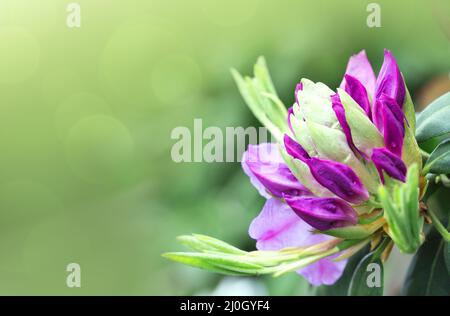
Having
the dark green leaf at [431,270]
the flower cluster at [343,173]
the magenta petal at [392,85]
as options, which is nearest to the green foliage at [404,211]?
the flower cluster at [343,173]

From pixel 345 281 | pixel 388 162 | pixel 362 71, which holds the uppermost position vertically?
pixel 362 71

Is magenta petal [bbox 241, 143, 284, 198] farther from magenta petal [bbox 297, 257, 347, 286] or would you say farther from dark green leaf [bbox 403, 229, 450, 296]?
dark green leaf [bbox 403, 229, 450, 296]

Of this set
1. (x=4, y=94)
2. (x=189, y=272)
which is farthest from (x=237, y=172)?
(x=4, y=94)

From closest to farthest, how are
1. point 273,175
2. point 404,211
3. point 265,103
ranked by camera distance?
point 404,211 < point 273,175 < point 265,103

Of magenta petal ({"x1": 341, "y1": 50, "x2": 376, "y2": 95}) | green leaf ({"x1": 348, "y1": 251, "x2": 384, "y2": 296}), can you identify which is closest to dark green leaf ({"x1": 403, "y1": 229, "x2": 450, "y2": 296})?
green leaf ({"x1": 348, "y1": 251, "x2": 384, "y2": 296})

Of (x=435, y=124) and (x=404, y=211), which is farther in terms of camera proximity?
(x=435, y=124)

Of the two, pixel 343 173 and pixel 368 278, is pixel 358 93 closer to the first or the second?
pixel 343 173

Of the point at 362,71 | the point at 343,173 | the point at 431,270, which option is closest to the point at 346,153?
the point at 343,173
